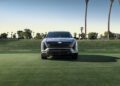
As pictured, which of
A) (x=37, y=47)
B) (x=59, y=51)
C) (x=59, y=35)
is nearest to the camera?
(x=59, y=51)

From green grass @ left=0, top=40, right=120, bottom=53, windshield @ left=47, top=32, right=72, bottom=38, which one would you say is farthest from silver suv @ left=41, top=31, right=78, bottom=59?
green grass @ left=0, top=40, right=120, bottom=53

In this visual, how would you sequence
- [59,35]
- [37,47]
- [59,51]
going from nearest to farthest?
[59,51] < [59,35] < [37,47]

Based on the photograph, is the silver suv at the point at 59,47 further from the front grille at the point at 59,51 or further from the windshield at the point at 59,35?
the windshield at the point at 59,35

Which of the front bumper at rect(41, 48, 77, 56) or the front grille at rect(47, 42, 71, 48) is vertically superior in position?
the front grille at rect(47, 42, 71, 48)

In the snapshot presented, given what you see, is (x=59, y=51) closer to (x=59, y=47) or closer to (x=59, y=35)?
(x=59, y=47)

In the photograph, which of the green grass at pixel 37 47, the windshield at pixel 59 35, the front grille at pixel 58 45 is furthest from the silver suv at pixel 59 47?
the green grass at pixel 37 47

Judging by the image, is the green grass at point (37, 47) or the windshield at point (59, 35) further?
the green grass at point (37, 47)

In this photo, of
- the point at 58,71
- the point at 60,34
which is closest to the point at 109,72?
the point at 58,71

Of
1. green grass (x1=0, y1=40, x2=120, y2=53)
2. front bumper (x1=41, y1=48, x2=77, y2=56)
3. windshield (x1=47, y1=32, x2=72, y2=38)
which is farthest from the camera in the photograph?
green grass (x1=0, y1=40, x2=120, y2=53)

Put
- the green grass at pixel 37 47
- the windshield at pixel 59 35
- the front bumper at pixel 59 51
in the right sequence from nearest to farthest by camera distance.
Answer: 1. the front bumper at pixel 59 51
2. the windshield at pixel 59 35
3. the green grass at pixel 37 47

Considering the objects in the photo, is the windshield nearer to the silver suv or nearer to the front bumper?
the silver suv

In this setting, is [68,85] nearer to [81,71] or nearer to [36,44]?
[81,71]

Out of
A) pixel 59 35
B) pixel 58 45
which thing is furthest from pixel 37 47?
pixel 58 45

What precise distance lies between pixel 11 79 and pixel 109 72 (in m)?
3.61
